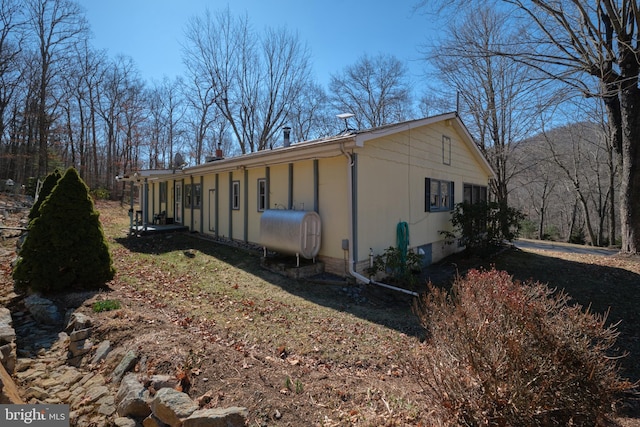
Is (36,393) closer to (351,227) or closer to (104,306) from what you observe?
(104,306)

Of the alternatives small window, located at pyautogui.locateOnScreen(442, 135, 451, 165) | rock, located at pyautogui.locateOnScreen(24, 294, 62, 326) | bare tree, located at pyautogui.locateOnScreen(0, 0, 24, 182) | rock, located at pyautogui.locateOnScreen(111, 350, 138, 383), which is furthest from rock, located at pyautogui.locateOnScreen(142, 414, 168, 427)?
bare tree, located at pyautogui.locateOnScreen(0, 0, 24, 182)

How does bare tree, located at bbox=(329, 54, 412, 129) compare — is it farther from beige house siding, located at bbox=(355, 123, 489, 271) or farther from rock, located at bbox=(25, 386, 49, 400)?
rock, located at bbox=(25, 386, 49, 400)

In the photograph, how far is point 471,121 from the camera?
20984 millimetres

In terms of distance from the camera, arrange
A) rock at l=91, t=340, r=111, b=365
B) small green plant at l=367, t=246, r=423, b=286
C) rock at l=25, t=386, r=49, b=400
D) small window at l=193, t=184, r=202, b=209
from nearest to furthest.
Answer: rock at l=25, t=386, r=49, b=400
rock at l=91, t=340, r=111, b=365
small green plant at l=367, t=246, r=423, b=286
small window at l=193, t=184, r=202, b=209

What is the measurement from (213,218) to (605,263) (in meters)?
13.4

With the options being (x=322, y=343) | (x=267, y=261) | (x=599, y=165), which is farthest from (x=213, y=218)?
(x=599, y=165)

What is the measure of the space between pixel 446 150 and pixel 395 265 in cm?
594

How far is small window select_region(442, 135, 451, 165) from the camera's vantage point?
455 inches

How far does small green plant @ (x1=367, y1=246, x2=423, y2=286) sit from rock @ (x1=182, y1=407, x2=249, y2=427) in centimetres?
559

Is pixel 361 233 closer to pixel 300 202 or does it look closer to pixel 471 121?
pixel 300 202

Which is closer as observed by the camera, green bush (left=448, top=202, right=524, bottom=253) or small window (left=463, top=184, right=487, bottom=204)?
green bush (left=448, top=202, right=524, bottom=253)

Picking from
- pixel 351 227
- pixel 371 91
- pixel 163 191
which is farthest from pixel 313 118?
pixel 351 227

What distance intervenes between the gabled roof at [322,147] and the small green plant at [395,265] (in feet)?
9.22

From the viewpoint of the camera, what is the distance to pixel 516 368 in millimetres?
2340
